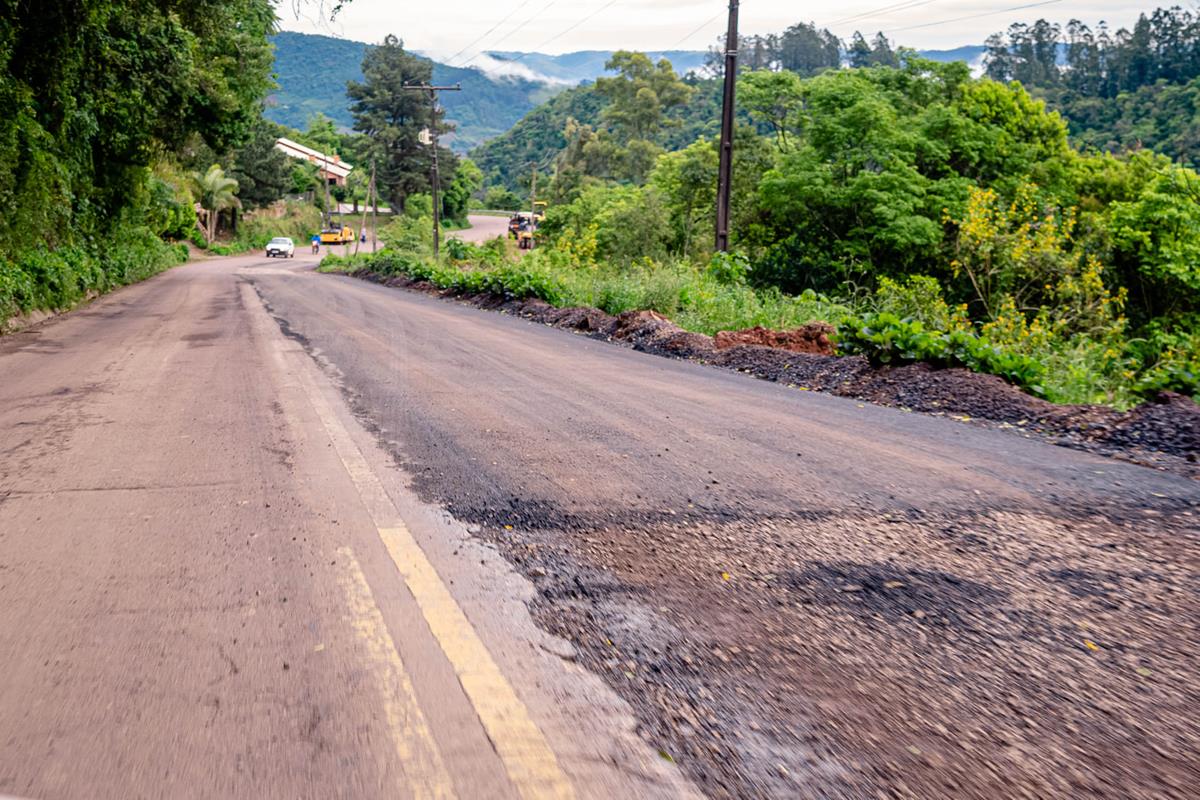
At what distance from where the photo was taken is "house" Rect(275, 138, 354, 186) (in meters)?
105

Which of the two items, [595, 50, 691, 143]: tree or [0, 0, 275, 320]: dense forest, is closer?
[0, 0, 275, 320]: dense forest

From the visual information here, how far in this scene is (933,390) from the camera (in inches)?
336

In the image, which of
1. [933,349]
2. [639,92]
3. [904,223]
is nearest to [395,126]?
[639,92]

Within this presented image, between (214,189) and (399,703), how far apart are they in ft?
239

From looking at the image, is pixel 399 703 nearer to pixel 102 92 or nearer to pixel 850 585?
pixel 850 585

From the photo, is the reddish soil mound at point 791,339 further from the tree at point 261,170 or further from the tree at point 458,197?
the tree at point 458,197

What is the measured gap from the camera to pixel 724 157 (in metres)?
19.4

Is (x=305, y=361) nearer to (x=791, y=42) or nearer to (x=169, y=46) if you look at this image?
(x=169, y=46)

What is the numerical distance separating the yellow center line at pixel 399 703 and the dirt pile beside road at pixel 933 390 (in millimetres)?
A: 5046

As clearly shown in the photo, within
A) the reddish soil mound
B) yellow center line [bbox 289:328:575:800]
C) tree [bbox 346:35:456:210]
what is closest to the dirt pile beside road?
the reddish soil mound

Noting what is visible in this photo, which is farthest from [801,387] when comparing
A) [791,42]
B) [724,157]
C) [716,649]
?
[791,42]

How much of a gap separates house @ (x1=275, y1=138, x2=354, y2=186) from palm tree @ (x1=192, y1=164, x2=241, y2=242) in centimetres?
3379

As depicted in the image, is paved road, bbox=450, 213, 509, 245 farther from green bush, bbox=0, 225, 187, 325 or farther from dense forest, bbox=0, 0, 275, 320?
dense forest, bbox=0, 0, 275, 320

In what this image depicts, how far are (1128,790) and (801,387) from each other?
7.51 metres
